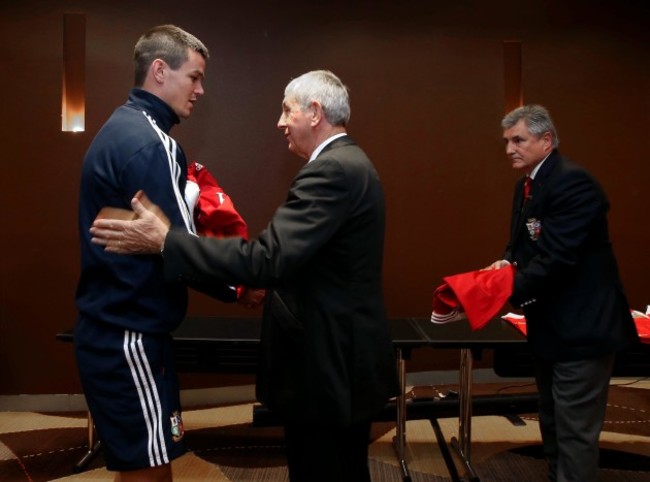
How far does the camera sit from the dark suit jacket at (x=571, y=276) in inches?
90.8

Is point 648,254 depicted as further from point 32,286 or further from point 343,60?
point 32,286

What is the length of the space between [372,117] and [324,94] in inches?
113

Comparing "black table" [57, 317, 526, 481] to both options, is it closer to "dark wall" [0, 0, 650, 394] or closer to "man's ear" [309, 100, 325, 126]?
"dark wall" [0, 0, 650, 394]

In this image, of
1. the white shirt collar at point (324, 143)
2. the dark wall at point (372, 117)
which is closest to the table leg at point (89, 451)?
the dark wall at point (372, 117)

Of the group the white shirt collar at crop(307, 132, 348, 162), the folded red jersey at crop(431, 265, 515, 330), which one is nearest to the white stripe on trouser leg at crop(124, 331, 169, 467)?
the white shirt collar at crop(307, 132, 348, 162)

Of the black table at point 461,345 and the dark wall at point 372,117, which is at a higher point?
the dark wall at point 372,117

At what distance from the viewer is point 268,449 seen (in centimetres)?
348

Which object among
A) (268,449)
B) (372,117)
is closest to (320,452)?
(268,449)

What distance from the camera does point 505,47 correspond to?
4.70 m

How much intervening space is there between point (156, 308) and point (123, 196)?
0.31 metres

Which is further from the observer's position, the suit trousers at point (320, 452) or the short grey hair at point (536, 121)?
the short grey hair at point (536, 121)

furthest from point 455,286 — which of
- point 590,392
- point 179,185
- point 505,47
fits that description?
point 505,47

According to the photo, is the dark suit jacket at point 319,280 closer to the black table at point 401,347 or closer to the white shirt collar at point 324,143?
the white shirt collar at point 324,143

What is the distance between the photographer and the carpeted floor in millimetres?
3104
